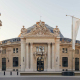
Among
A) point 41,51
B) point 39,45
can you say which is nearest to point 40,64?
point 41,51

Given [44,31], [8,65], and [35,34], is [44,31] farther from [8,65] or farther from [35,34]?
[8,65]

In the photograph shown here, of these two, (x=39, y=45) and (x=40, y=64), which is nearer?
(x=39, y=45)

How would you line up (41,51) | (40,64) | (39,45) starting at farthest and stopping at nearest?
(40,64)
(39,45)
(41,51)

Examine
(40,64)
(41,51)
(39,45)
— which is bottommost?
(40,64)

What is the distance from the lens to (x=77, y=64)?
54.1 meters

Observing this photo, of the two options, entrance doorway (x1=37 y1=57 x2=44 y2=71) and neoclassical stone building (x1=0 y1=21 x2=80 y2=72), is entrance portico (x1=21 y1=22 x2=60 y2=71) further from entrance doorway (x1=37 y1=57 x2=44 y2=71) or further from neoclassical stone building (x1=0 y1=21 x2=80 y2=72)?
entrance doorway (x1=37 y1=57 x2=44 y2=71)

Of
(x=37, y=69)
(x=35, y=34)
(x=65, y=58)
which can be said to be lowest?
(x=37, y=69)

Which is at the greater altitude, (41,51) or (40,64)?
(41,51)

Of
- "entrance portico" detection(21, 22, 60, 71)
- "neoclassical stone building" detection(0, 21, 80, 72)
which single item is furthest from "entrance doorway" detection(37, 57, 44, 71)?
"entrance portico" detection(21, 22, 60, 71)

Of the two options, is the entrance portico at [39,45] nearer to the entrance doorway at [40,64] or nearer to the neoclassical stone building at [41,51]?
the neoclassical stone building at [41,51]

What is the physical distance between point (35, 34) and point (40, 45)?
381 centimetres

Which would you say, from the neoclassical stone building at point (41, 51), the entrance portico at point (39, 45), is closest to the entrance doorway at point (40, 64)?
the neoclassical stone building at point (41, 51)

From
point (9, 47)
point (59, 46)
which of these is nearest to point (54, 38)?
point (59, 46)

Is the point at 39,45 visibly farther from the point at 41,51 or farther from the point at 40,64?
the point at 40,64
